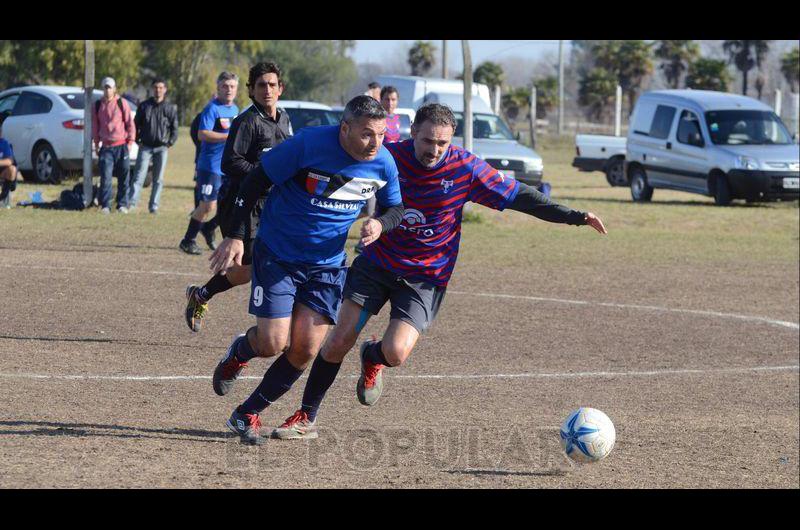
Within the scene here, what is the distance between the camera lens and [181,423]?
25.8 ft

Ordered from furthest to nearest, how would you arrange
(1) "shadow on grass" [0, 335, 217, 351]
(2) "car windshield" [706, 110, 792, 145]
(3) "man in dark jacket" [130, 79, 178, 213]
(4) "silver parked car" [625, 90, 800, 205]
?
(2) "car windshield" [706, 110, 792, 145]
(4) "silver parked car" [625, 90, 800, 205]
(3) "man in dark jacket" [130, 79, 178, 213]
(1) "shadow on grass" [0, 335, 217, 351]

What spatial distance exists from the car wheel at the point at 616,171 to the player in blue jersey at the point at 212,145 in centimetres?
1799

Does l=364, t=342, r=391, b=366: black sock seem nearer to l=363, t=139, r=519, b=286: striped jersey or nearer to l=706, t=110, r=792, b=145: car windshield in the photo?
l=363, t=139, r=519, b=286: striped jersey

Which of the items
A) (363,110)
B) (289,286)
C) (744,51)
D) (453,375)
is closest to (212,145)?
(453,375)

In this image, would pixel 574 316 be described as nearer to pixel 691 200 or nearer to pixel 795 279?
pixel 795 279

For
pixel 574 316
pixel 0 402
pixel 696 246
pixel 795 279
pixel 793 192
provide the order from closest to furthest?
1. pixel 0 402
2. pixel 574 316
3. pixel 795 279
4. pixel 696 246
5. pixel 793 192

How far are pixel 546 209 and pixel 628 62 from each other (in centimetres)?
5598

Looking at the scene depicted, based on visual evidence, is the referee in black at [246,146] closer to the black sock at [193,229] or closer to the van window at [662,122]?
the black sock at [193,229]

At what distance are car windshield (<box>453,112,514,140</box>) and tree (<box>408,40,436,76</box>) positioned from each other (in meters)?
38.0

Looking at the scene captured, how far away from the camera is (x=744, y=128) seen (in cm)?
2617

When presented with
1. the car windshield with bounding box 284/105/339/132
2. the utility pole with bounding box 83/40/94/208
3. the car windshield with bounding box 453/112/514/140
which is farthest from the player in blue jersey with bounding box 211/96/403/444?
the car windshield with bounding box 453/112/514/140

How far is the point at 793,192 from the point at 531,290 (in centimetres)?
1203

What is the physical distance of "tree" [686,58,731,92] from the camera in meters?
52.2

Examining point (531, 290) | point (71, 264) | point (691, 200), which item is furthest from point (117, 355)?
point (691, 200)
